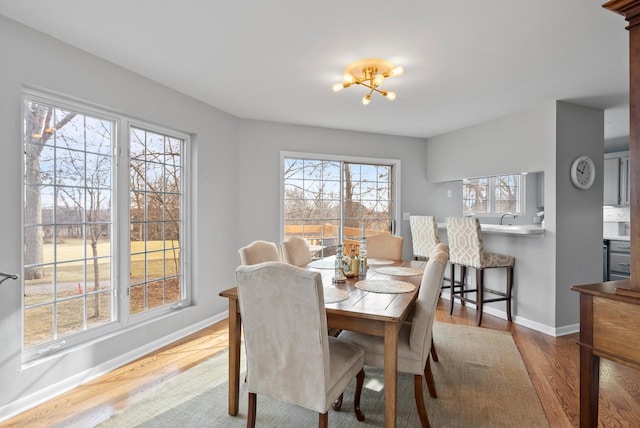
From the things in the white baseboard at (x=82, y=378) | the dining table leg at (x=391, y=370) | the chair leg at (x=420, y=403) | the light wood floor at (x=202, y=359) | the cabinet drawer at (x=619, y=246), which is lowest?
the light wood floor at (x=202, y=359)

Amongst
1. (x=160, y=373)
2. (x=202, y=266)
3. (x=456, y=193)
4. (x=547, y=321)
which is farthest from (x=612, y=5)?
(x=456, y=193)

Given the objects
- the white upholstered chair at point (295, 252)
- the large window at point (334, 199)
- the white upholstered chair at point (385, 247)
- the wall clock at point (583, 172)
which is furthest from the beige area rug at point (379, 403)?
the large window at point (334, 199)

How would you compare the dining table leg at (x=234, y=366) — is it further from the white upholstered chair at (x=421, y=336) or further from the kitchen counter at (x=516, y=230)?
the kitchen counter at (x=516, y=230)

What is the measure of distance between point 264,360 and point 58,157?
6.70 ft

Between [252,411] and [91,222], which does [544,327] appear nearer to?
[252,411]

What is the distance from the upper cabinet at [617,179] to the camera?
207 inches

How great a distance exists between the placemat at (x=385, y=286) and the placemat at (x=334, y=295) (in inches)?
7.1

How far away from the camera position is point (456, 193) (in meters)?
5.27

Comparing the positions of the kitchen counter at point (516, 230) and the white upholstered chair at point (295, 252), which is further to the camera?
the kitchen counter at point (516, 230)

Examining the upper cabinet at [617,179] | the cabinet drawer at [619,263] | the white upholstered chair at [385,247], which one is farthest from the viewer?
the upper cabinet at [617,179]

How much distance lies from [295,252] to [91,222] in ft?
5.35

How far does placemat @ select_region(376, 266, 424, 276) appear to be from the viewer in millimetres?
2650

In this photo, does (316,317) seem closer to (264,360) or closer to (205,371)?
(264,360)

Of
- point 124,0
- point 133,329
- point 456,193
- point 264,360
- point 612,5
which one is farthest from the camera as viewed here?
point 456,193
